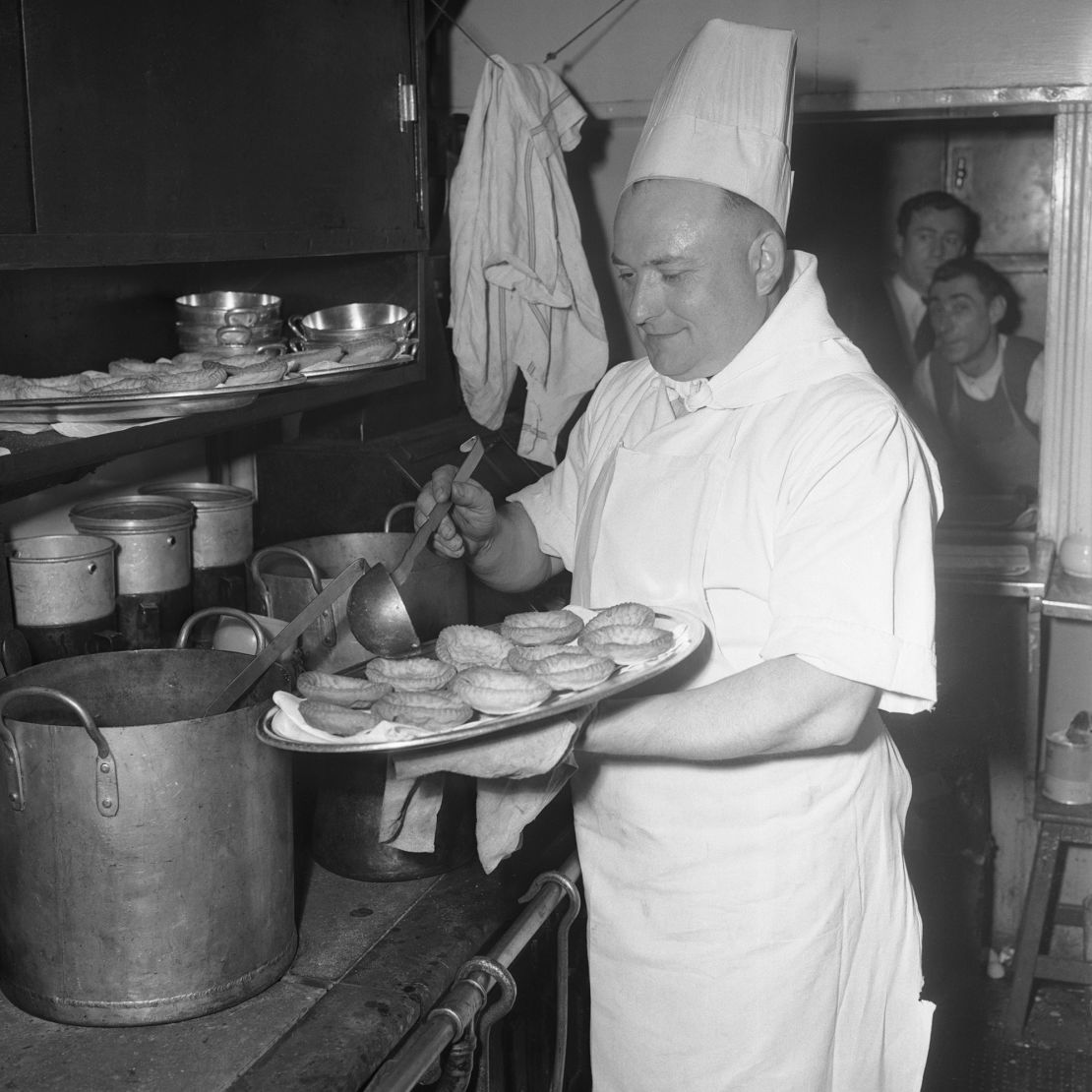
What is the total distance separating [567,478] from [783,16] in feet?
5.75

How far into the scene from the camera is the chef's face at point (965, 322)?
5.11 m

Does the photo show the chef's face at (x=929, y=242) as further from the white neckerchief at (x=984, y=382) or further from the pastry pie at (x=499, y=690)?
the pastry pie at (x=499, y=690)

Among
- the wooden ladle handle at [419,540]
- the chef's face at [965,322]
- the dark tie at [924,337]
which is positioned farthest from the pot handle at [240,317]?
the dark tie at [924,337]

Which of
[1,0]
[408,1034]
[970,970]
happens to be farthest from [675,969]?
[970,970]

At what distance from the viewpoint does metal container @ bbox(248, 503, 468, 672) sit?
76.7 inches

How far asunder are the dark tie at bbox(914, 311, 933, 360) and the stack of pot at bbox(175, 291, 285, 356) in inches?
157

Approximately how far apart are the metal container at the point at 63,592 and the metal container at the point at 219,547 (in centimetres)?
29

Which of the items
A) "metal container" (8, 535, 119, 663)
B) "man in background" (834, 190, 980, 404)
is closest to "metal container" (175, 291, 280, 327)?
"metal container" (8, 535, 119, 663)

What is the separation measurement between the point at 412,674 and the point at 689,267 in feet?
2.04

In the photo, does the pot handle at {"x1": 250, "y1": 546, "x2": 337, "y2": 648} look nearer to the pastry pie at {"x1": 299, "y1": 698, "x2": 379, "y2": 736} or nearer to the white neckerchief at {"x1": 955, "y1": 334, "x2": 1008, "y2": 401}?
the pastry pie at {"x1": 299, "y1": 698, "x2": 379, "y2": 736}

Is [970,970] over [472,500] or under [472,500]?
under

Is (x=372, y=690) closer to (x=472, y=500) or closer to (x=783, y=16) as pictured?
(x=472, y=500)

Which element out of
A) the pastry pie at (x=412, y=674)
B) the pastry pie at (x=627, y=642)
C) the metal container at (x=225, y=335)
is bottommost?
the pastry pie at (x=412, y=674)

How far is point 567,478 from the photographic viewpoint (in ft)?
6.78
